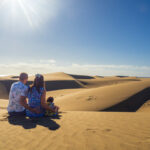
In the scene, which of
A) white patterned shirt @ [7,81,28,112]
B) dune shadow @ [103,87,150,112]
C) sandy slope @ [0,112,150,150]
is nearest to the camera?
sandy slope @ [0,112,150,150]

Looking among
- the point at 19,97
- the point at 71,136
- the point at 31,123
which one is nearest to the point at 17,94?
the point at 19,97

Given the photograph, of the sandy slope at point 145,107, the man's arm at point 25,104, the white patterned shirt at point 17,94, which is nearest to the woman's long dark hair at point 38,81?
the white patterned shirt at point 17,94

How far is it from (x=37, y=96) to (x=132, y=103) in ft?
23.2

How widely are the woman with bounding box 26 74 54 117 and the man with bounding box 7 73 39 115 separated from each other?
0.56ft

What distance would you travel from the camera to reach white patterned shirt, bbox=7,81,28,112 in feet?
16.3

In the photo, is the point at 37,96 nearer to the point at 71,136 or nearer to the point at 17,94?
the point at 17,94

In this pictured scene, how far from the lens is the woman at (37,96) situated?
4891 millimetres

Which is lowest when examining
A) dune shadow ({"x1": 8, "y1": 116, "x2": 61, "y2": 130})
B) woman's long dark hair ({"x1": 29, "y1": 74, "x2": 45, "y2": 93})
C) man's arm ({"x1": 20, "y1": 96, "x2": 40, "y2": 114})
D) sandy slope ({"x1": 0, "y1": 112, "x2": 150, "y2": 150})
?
dune shadow ({"x1": 8, "y1": 116, "x2": 61, "y2": 130})

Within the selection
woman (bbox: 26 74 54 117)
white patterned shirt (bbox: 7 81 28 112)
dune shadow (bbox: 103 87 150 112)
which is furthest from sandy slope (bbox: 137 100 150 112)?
white patterned shirt (bbox: 7 81 28 112)

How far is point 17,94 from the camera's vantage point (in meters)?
5.02

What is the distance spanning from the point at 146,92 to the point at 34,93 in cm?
956

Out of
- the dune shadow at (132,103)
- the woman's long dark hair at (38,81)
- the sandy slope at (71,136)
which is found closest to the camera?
the sandy slope at (71,136)

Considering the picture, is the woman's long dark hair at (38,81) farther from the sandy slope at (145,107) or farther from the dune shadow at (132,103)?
the sandy slope at (145,107)

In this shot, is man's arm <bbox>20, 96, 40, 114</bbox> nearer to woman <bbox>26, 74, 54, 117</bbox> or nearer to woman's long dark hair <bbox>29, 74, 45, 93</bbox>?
woman <bbox>26, 74, 54, 117</bbox>
